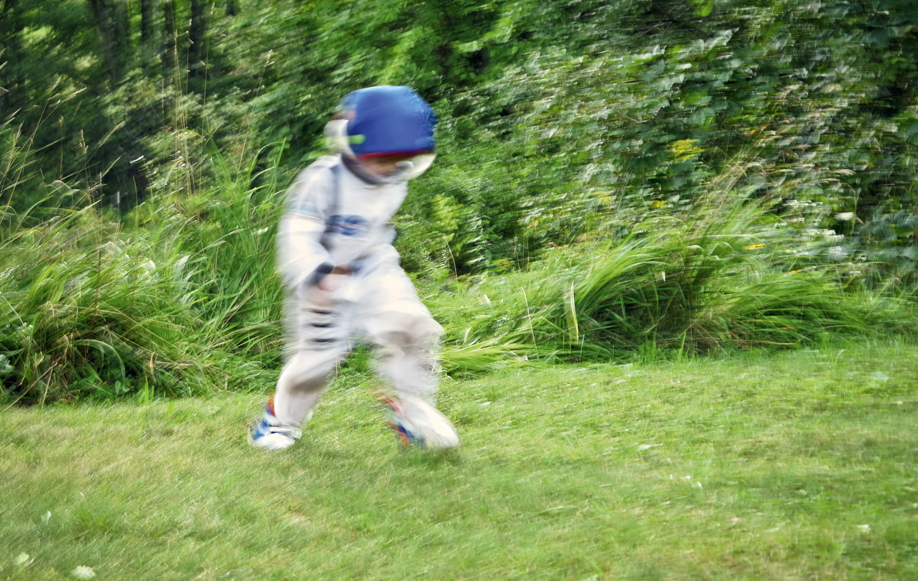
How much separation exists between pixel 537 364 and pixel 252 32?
477 inches

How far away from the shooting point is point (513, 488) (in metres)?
3.01

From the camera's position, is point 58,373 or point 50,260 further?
point 50,260

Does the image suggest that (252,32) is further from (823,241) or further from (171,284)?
(823,241)

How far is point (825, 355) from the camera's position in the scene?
4785mm

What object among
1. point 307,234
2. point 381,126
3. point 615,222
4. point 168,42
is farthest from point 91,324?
point 168,42

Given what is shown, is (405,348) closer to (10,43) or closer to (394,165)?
(394,165)

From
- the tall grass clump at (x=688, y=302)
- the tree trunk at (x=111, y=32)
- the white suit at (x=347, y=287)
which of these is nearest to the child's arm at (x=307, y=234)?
the white suit at (x=347, y=287)

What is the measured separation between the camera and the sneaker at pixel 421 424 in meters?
3.43

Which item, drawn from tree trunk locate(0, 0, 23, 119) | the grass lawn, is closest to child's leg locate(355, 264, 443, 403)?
the grass lawn

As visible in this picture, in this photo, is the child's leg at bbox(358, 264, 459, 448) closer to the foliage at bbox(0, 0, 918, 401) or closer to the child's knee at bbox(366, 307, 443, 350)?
the child's knee at bbox(366, 307, 443, 350)

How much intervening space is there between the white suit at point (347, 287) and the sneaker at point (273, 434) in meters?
0.21

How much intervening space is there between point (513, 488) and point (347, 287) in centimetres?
103

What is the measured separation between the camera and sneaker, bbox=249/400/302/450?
3.63 m

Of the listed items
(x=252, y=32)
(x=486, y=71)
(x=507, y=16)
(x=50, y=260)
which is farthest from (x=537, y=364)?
(x=252, y=32)
